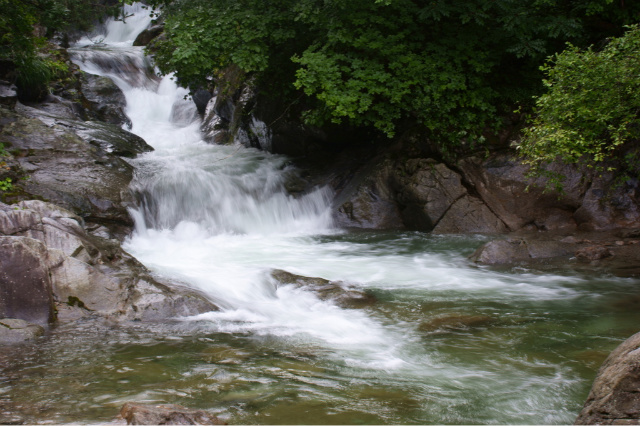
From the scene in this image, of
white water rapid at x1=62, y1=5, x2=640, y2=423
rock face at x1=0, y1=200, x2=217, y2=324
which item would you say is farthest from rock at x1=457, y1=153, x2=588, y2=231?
rock face at x1=0, y1=200, x2=217, y2=324

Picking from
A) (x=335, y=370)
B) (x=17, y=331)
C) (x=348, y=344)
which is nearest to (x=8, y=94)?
(x=17, y=331)

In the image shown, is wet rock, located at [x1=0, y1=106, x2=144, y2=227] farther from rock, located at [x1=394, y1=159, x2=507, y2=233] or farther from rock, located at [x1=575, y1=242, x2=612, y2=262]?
rock, located at [x1=575, y1=242, x2=612, y2=262]

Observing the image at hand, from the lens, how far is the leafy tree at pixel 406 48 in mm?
10219

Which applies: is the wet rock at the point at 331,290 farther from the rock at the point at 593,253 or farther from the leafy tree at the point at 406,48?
the leafy tree at the point at 406,48

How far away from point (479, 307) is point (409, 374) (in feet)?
7.53

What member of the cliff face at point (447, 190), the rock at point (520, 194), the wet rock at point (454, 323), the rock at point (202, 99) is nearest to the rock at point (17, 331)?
the wet rock at point (454, 323)

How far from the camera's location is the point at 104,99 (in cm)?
1717

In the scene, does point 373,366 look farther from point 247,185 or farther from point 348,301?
point 247,185

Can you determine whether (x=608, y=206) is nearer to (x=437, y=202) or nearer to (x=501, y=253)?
(x=501, y=253)

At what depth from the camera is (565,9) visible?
10.6m

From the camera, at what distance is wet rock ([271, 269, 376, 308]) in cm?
643

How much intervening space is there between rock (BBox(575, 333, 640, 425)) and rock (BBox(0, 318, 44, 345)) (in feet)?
14.6

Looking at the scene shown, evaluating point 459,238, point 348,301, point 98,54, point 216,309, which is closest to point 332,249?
point 459,238

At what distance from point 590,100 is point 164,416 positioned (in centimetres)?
663
